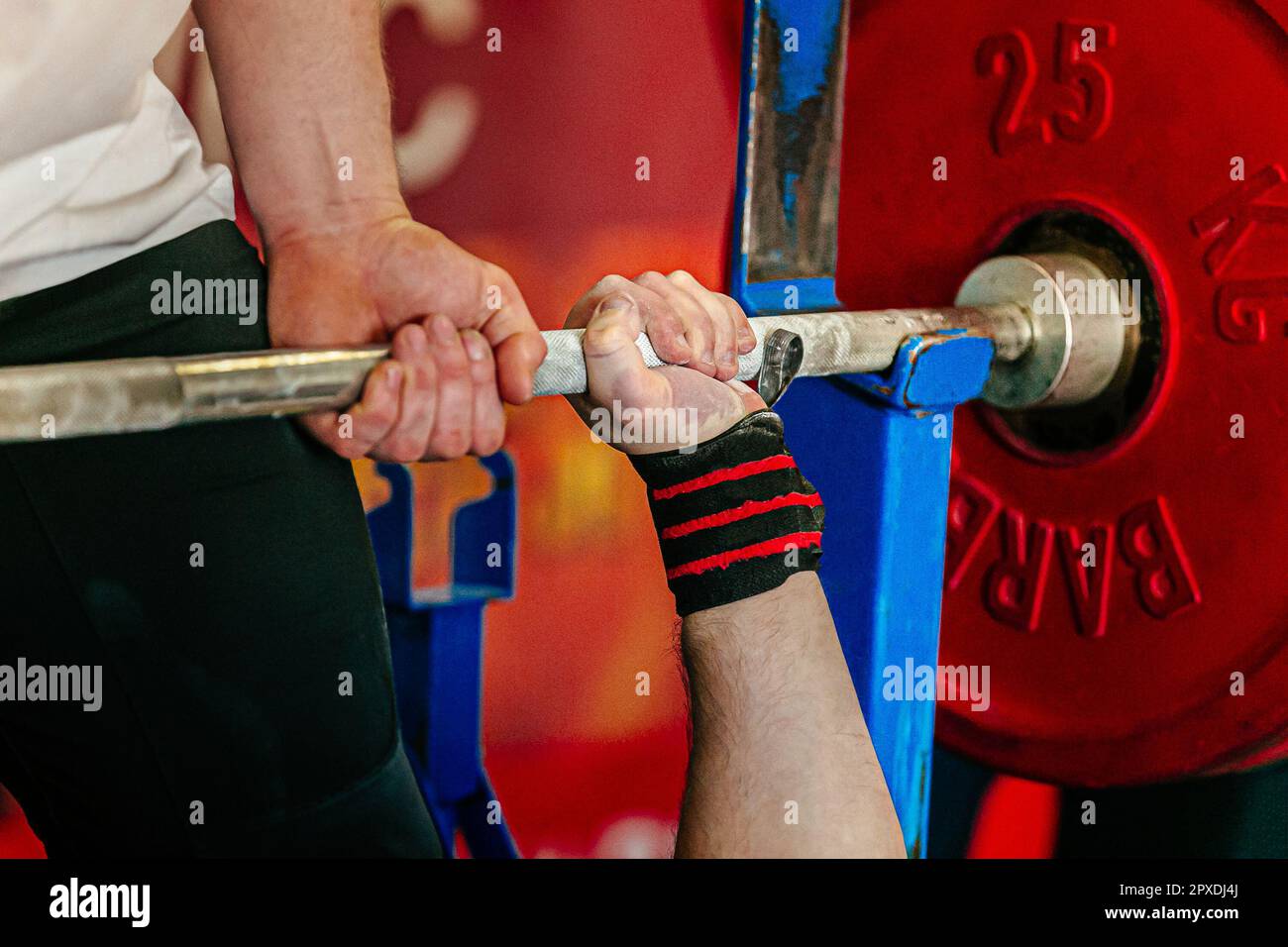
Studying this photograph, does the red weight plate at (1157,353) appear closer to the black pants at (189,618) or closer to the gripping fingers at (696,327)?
the gripping fingers at (696,327)

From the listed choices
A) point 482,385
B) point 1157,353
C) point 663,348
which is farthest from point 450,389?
point 1157,353

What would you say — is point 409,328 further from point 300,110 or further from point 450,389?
point 300,110

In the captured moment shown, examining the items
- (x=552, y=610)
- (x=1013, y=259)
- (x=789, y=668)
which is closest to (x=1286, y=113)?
(x=1013, y=259)

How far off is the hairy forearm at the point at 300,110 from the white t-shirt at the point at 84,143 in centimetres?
5

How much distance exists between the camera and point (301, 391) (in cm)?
65

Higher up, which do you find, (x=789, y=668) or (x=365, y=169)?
(x=365, y=169)

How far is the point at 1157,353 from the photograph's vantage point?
3.27ft

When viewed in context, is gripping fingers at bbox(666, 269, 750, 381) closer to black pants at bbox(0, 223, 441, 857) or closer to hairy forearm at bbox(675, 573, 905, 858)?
hairy forearm at bbox(675, 573, 905, 858)

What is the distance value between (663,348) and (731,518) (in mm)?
118

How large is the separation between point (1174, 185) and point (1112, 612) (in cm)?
33

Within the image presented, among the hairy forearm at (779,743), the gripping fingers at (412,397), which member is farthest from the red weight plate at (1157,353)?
the gripping fingers at (412,397)

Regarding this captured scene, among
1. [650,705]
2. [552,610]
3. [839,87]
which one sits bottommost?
[650,705]

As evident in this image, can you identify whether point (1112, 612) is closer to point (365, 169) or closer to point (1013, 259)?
point (1013, 259)
